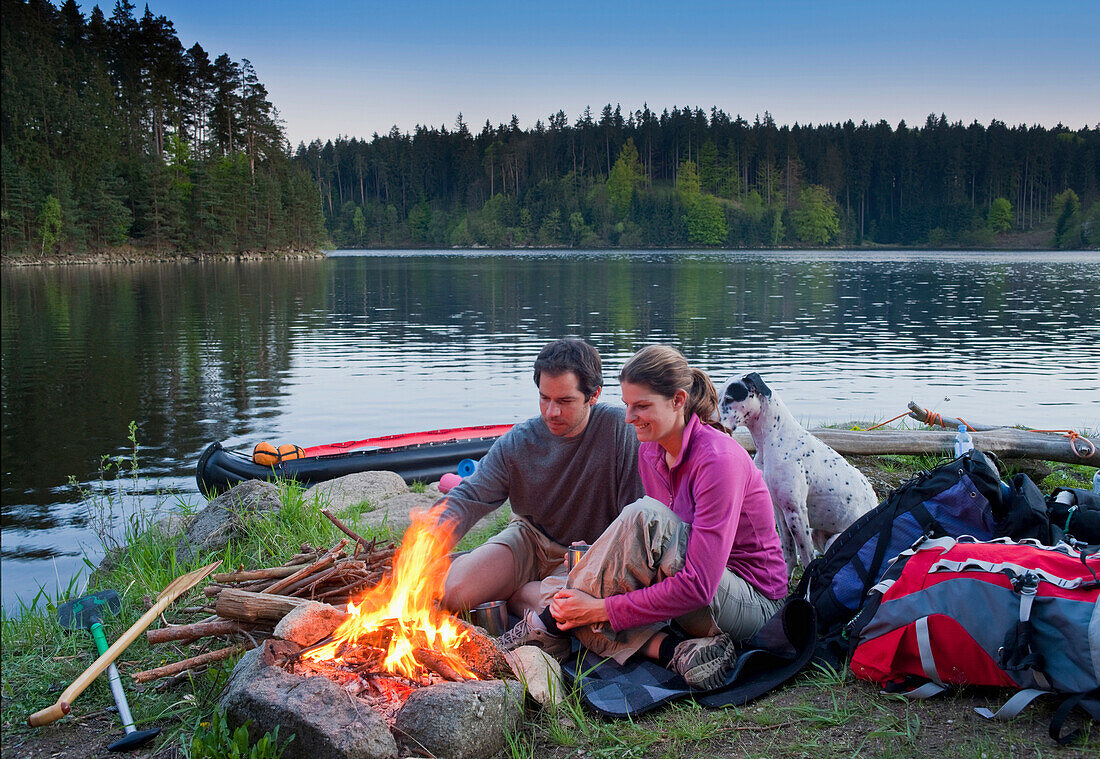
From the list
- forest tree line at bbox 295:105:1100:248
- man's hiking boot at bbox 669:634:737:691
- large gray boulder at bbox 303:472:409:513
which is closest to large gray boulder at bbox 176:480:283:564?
large gray boulder at bbox 303:472:409:513

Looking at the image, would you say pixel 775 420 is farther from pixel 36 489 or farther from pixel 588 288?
pixel 588 288

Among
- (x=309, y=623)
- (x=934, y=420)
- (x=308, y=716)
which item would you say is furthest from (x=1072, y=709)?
(x=934, y=420)

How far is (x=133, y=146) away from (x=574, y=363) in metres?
87.0

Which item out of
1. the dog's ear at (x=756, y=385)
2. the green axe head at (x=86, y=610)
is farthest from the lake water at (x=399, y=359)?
the dog's ear at (x=756, y=385)

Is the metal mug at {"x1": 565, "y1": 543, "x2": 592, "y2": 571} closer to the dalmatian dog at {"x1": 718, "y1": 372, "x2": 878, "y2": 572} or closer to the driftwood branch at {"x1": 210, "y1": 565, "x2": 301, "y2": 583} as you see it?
the dalmatian dog at {"x1": 718, "y1": 372, "x2": 878, "y2": 572}

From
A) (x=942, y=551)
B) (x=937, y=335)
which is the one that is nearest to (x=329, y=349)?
(x=937, y=335)

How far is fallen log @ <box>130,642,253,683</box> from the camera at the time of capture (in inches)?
149

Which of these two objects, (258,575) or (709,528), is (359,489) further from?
(709,528)

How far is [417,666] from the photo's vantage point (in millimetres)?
3570

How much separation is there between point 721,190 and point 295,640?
139 metres

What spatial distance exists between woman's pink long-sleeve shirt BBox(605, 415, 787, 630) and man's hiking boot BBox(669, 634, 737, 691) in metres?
0.18

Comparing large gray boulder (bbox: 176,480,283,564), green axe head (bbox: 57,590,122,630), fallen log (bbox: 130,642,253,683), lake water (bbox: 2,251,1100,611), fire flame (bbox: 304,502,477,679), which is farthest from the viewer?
lake water (bbox: 2,251,1100,611)

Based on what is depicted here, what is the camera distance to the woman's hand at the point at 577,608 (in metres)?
3.85

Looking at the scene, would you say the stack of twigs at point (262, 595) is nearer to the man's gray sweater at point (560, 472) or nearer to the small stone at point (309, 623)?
the small stone at point (309, 623)
